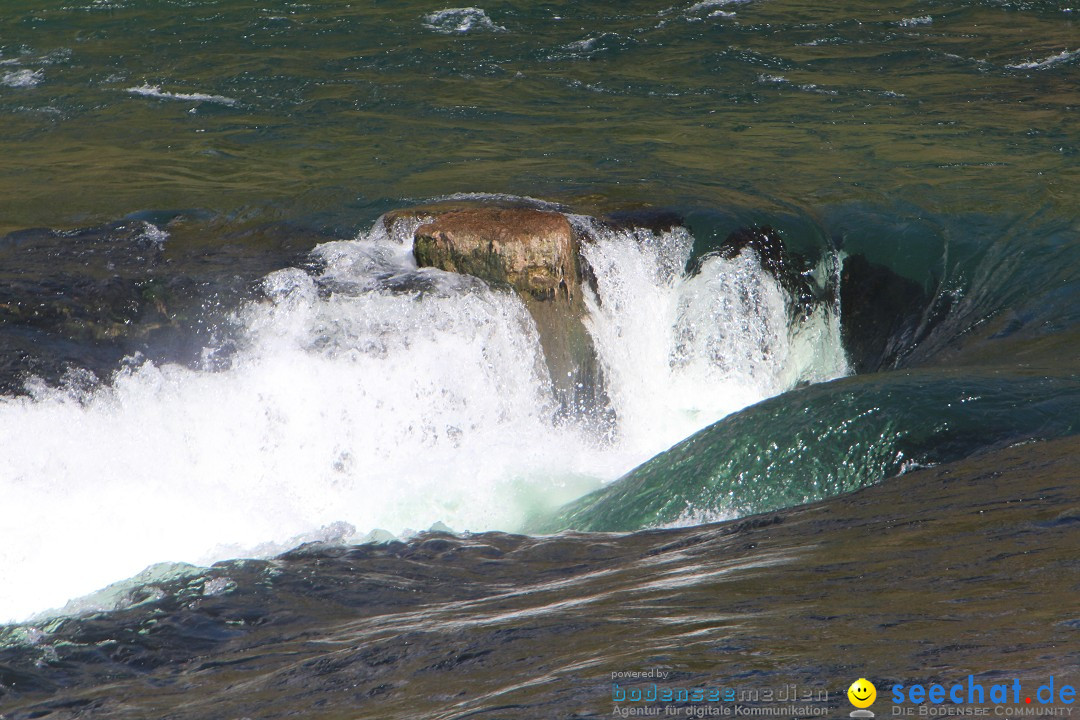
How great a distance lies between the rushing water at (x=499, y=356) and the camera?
13.2ft

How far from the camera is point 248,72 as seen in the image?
1281 cm

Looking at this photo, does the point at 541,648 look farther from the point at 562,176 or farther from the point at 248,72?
the point at 248,72

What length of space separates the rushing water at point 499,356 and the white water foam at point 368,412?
0.02 metres

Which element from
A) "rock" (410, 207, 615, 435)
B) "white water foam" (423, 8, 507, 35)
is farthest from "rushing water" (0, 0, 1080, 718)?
"white water foam" (423, 8, 507, 35)

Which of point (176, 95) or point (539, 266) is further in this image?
point (176, 95)

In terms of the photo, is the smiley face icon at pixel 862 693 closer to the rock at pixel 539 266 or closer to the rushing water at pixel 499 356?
the rushing water at pixel 499 356

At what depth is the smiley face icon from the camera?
2.74m

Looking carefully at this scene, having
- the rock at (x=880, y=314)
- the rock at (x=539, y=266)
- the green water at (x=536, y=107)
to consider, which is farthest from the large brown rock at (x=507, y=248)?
the rock at (x=880, y=314)

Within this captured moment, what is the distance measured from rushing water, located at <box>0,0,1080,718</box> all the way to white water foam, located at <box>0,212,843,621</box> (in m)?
0.02

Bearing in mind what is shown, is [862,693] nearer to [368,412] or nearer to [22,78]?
[368,412]

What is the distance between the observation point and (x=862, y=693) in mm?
2768

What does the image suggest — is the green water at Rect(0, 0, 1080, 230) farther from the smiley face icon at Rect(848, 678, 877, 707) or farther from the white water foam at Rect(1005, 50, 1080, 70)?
the smiley face icon at Rect(848, 678, 877, 707)

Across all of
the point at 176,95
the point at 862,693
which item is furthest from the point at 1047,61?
the point at 862,693

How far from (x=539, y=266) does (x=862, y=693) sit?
5.08 meters
